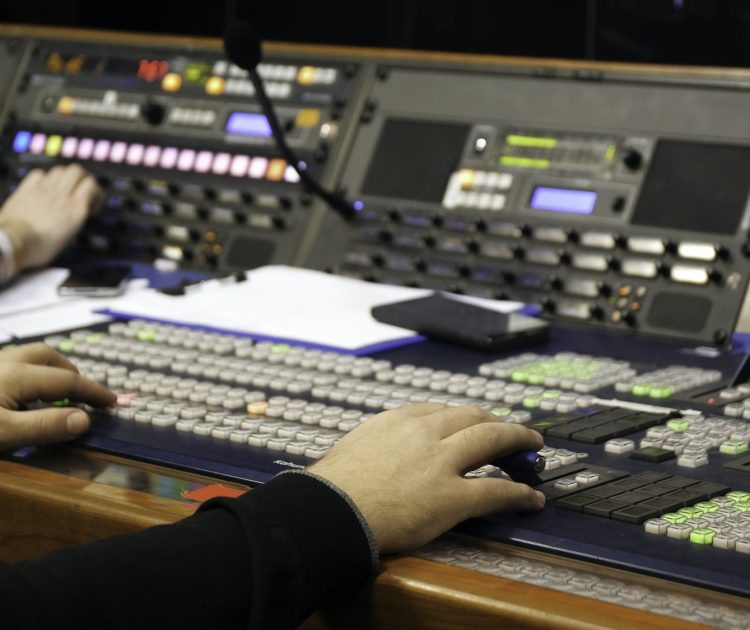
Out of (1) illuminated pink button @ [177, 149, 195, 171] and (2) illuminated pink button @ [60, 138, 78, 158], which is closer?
(1) illuminated pink button @ [177, 149, 195, 171]

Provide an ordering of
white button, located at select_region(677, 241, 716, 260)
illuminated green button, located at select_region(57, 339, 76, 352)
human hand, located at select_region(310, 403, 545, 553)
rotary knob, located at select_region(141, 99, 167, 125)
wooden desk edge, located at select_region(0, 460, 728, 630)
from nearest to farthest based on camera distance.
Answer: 1. wooden desk edge, located at select_region(0, 460, 728, 630)
2. human hand, located at select_region(310, 403, 545, 553)
3. illuminated green button, located at select_region(57, 339, 76, 352)
4. white button, located at select_region(677, 241, 716, 260)
5. rotary knob, located at select_region(141, 99, 167, 125)

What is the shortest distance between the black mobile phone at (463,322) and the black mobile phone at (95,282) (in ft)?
1.37

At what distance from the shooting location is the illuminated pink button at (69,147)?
7.05ft

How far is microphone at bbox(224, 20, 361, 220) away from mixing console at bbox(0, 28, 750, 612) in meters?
0.03

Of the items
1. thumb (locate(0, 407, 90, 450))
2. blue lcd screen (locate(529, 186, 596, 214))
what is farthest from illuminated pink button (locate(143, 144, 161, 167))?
thumb (locate(0, 407, 90, 450))

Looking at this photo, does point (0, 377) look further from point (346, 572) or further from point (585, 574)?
point (585, 574)

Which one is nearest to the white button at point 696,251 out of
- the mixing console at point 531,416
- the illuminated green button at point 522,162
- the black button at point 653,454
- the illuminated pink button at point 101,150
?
the mixing console at point 531,416

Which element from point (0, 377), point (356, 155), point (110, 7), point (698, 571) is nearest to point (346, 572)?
point (698, 571)

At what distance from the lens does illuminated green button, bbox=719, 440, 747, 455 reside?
1.09m

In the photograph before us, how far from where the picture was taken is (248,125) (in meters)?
1.99

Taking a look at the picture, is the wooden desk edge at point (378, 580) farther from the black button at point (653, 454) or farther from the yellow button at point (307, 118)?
the yellow button at point (307, 118)

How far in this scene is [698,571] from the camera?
83cm

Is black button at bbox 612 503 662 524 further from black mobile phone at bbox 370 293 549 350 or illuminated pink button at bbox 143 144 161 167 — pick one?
illuminated pink button at bbox 143 144 161 167

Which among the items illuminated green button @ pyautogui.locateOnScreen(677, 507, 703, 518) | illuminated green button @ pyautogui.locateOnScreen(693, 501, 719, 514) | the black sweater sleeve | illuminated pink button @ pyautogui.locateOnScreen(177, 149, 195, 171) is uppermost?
illuminated pink button @ pyautogui.locateOnScreen(177, 149, 195, 171)
